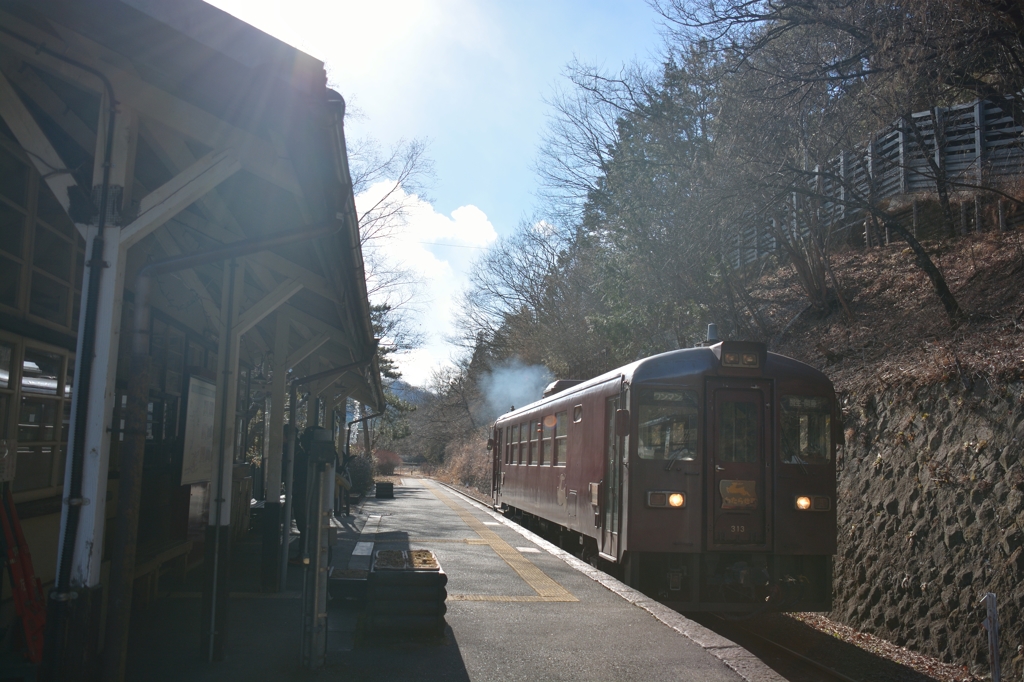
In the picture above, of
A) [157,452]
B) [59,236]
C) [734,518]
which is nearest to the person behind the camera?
[59,236]

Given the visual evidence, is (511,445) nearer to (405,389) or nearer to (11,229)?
(11,229)

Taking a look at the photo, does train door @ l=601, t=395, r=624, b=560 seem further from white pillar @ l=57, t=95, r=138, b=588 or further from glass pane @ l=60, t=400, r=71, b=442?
white pillar @ l=57, t=95, r=138, b=588

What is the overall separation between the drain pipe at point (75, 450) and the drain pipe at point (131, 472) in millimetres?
275

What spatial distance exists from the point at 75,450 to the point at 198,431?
2994 mm

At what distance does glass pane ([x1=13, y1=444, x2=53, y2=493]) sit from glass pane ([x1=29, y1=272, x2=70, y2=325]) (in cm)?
86

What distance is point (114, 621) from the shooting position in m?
3.90

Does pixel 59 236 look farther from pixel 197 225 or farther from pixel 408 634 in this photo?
pixel 408 634

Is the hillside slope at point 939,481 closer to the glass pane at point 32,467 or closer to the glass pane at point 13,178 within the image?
the glass pane at point 32,467

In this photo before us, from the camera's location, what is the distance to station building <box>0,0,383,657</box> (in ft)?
11.8

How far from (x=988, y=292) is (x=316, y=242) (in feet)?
38.3

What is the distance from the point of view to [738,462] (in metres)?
7.90

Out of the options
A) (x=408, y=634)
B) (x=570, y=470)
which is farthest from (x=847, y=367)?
(x=408, y=634)

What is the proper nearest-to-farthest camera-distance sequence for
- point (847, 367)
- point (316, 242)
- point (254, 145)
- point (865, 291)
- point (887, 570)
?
point (254, 145) < point (316, 242) < point (887, 570) < point (847, 367) < point (865, 291)

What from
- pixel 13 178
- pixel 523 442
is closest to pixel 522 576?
pixel 523 442
